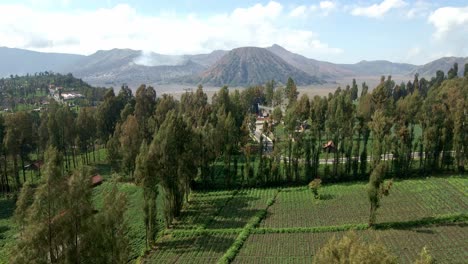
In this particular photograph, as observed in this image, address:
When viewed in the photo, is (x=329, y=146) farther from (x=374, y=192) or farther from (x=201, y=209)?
(x=201, y=209)

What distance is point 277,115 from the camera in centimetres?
7600

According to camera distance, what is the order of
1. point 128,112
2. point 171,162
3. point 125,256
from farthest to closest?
point 128,112
point 171,162
point 125,256

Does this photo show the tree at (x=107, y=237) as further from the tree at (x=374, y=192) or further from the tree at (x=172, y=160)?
the tree at (x=374, y=192)

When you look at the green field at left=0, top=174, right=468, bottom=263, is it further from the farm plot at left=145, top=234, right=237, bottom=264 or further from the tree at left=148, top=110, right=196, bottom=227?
the tree at left=148, top=110, right=196, bottom=227

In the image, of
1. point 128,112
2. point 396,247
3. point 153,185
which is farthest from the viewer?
point 128,112

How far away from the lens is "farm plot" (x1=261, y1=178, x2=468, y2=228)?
4097cm

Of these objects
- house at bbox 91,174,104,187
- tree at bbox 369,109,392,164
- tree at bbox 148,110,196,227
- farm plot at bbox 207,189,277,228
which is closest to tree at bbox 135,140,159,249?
tree at bbox 148,110,196,227

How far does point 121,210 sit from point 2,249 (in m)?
21.2

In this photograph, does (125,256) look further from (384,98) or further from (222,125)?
(384,98)

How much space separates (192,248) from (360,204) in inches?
881

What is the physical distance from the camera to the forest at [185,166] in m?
18.8

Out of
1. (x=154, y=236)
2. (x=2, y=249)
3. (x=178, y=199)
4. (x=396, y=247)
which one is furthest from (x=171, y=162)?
(x=396, y=247)

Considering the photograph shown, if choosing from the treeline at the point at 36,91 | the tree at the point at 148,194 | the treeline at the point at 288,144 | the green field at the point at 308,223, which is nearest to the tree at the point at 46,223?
the green field at the point at 308,223

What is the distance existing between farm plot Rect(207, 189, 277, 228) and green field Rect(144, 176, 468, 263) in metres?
0.12
